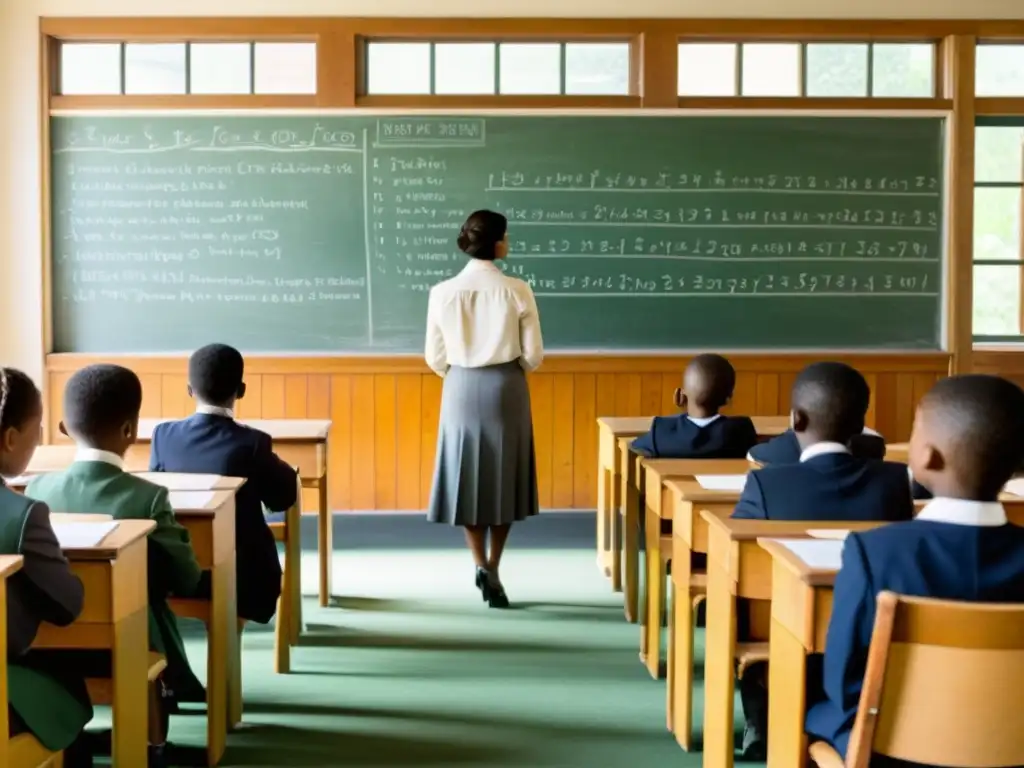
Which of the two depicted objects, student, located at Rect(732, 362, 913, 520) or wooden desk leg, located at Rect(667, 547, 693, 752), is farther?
wooden desk leg, located at Rect(667, 547, 693, 752)

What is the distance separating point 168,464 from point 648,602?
1413mm

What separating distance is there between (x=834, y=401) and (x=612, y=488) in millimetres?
1982

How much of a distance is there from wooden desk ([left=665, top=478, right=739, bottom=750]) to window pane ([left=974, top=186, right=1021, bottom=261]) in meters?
3.54

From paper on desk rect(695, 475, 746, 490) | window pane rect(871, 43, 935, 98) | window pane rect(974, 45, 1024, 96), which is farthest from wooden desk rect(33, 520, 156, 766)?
window pane rect(974, 45, 1024, 96)

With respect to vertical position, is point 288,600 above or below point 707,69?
below

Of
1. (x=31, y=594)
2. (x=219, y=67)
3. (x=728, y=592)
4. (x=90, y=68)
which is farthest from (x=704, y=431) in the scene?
(x=90, y=68)

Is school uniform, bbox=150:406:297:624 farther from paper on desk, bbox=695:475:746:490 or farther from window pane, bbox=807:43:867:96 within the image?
window pane, bbox=807:43:867:96

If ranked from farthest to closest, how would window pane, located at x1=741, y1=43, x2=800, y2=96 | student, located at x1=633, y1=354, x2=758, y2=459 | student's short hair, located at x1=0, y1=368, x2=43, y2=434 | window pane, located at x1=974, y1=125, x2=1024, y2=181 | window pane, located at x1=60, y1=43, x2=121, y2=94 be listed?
window pane, located at x1=974, y1=125, x2=1024, y2=181 → window pane, located at x1=741, y1=43, x2=800, y2=96 → window pane, located at x1=60, y1=43, x2=121, y2=94 → student, located at x1=633, y1=354, x2=758, y2=459 → student's short hair, located at x1=0, y1=368, x2=43, y2=434

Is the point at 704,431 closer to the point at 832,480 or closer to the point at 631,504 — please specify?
the point at 631,504

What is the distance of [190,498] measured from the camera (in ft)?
9.06

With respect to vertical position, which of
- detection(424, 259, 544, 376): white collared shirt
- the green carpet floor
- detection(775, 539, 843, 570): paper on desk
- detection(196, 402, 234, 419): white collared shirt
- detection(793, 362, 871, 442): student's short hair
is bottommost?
the green carpet floor

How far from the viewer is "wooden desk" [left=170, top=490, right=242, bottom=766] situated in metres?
2.71

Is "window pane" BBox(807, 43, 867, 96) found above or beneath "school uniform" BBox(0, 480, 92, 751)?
above

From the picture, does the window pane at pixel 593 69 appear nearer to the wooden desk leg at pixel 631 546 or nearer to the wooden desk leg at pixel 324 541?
the wooden desk leg at pixel 631 546
